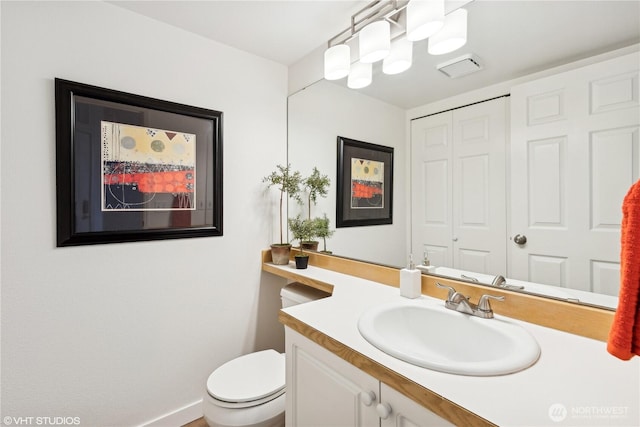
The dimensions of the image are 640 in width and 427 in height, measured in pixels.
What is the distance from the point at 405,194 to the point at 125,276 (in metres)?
1.45

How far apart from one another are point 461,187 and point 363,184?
56 centimetres

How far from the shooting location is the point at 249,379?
1367mm

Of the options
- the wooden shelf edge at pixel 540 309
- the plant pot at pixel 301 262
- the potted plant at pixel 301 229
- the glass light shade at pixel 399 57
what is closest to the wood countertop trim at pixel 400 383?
the wooden shelf edge at pixel 540 309

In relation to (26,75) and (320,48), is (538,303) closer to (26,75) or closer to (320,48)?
(320,48)

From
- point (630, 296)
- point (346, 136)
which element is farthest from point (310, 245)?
point (630, 296)

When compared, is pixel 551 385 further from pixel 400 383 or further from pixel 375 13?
pixel 375 13

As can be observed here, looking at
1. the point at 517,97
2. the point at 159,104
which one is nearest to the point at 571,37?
the point at 517,97

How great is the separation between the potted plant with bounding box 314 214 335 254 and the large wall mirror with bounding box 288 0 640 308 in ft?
0.11

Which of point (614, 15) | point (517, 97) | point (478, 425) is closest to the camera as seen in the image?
point (478, 425)

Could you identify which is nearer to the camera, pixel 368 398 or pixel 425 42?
pixel 368 398

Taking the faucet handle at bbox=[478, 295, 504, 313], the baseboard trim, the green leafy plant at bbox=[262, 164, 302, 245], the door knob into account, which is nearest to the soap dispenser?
the faucet handle at bbox=[478, 295, 504, 313]

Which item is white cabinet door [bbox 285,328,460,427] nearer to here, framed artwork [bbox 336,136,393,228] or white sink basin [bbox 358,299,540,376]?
white sink basin [bbox 358,299,540,376]

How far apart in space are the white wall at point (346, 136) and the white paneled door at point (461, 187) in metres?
0.09

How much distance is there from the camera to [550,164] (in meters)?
0.94
